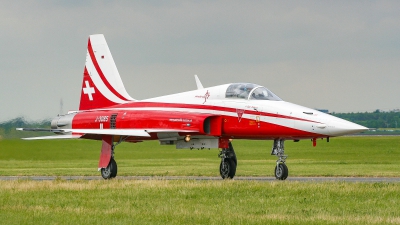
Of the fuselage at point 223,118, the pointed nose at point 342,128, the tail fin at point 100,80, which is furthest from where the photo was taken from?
the tail fin at point 100,80

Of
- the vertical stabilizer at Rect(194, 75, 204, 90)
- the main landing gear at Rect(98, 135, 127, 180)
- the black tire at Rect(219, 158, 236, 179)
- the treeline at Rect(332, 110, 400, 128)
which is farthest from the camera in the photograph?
the treeline at Rect(332, 110, 400, 128)

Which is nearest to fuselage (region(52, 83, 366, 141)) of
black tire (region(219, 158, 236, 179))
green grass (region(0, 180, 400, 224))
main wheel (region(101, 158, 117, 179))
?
black tire (region(219, 158, 236, 179))

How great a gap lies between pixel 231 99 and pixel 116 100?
6.22 metres

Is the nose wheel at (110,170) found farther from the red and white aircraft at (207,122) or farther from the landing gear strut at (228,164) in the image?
the landing gear strut at (228,164)

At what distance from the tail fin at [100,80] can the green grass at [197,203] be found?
8.00m

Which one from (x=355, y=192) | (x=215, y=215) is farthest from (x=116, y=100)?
(x=215, y=215)

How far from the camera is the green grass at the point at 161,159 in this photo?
110 ft

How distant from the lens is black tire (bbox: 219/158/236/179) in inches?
963

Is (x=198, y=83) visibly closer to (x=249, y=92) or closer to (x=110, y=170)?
(x=249, y=92)

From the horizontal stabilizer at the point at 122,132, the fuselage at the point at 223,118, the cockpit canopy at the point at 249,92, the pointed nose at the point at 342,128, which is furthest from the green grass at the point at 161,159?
the horizontal stabilizer at the point at 122,132

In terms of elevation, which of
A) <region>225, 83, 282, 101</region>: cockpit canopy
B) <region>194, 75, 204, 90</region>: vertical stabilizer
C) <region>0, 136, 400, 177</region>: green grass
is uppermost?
Answer: <region>194, 75, 204, 90</region>: vertical stabilizer

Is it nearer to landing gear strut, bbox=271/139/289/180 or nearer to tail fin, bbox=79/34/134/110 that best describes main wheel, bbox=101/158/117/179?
tail fin, bbox=79/34/134/110

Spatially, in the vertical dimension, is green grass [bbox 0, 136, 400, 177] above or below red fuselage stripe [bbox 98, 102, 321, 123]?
below

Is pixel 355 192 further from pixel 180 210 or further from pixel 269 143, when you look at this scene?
pixel 269 143
